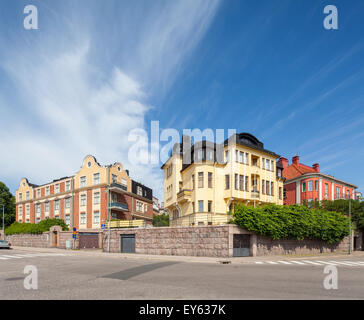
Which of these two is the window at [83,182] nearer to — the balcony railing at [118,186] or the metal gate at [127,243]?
the balcony railing at [118,186]

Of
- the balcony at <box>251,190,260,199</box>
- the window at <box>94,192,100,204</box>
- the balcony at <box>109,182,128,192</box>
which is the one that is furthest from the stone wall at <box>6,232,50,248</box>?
the balcony at <box>251,190,260,199</box>

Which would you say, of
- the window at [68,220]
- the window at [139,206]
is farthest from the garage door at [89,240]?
the window at [139,206]

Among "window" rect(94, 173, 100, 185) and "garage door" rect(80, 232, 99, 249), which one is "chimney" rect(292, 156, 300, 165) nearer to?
"window" rect(94, 173, 100, 185)

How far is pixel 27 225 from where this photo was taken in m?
46.4

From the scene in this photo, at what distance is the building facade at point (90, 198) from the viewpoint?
142ft

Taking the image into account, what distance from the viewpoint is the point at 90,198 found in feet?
146

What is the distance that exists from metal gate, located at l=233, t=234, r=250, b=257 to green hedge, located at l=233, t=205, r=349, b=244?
1.03 m

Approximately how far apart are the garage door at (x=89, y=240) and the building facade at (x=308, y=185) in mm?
32599

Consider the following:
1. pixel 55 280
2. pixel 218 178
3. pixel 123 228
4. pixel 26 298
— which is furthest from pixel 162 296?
pixel 218 178

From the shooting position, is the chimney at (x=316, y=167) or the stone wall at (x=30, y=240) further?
the chimney at (x=316, y=167)

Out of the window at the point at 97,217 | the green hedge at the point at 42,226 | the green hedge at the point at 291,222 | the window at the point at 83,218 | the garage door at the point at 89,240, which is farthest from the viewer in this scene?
the window at the point at 83,218

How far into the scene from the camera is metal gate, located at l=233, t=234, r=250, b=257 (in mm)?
23514

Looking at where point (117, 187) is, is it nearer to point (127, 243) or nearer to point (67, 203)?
point (67, 203)

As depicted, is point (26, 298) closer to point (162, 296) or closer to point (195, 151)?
point (162, 296)
